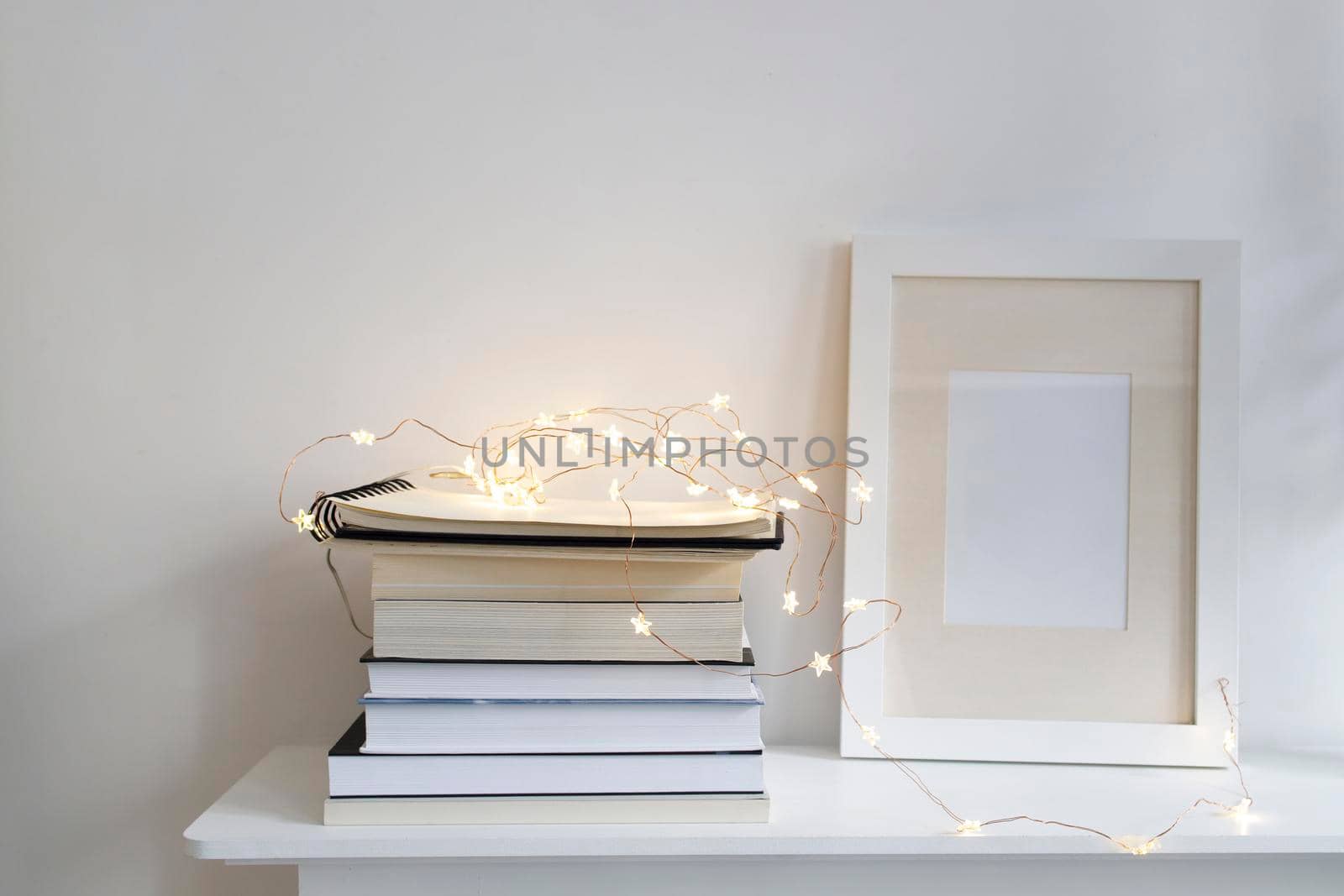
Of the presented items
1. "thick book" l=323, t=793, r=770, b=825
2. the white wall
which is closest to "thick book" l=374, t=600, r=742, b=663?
"thick book" l=323, t=793, r=770, b=825

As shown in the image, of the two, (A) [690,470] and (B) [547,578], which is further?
(A) [690,470]

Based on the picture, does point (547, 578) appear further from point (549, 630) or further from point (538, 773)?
point (538, 773)

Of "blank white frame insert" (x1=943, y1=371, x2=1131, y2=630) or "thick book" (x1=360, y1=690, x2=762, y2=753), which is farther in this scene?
"blank white frame insert" (x1=943, y1=371, x2=1131, y2=630)

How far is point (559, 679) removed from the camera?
2.39 ft

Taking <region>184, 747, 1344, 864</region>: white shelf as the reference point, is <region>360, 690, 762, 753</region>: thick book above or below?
above

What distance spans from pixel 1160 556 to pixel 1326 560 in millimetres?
198

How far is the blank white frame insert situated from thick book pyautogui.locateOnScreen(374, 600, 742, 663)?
0.98 feet

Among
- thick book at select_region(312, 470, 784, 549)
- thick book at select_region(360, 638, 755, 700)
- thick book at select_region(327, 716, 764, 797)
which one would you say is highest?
thick book at select_region(312, 470, 784, 549)

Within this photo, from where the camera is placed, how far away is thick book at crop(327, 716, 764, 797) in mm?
717

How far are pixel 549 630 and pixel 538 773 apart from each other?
0.11m

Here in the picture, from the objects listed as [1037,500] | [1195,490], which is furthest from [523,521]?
[1195,490]

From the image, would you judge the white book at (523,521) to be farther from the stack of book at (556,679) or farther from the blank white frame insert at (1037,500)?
the blank white frame insert at (1037,500)

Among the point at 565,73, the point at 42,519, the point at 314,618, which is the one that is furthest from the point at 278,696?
the point at 565,73

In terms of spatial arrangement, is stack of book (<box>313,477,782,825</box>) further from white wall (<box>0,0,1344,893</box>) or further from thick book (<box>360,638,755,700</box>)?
white wall (<box>0,0,1344,893</box>)
